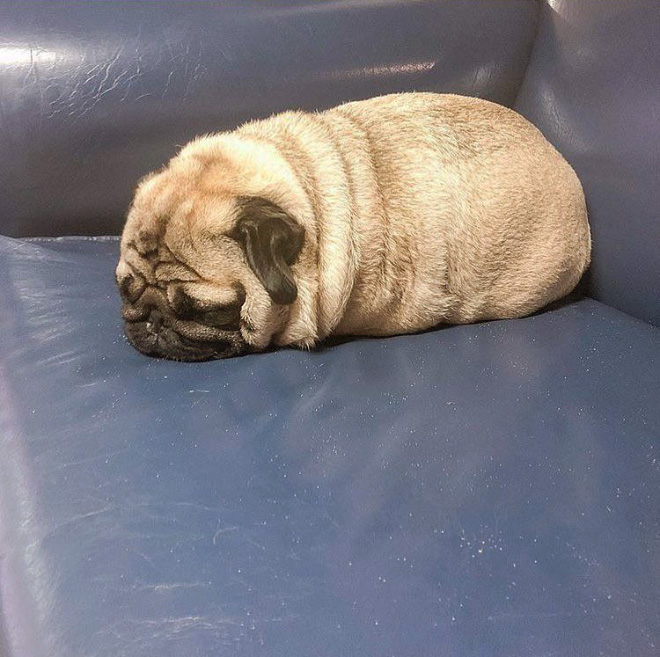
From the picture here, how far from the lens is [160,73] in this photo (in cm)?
147

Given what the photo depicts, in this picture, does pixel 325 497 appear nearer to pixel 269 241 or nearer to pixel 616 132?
pixel 269 241

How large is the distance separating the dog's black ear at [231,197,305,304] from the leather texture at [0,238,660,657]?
0.52ft

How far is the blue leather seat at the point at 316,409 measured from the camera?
2.39 ft

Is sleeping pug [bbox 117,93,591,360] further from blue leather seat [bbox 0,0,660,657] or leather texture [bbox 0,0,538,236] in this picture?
leather texture [bbox 0,0,538,236]

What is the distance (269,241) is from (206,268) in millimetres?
115

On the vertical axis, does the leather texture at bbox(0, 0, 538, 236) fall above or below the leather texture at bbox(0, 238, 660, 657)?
above

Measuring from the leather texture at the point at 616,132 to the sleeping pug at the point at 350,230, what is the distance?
0.06 m

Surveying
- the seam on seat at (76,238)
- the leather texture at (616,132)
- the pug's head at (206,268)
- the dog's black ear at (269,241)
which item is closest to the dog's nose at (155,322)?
the pug's head at (206,268)

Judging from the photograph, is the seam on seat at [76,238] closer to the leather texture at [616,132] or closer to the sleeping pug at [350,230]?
the sleeping pug at [350,230]

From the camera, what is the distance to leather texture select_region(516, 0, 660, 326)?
4.53ft

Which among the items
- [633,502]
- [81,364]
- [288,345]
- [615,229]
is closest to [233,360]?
[288,345]

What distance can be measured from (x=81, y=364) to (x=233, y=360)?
0.24m

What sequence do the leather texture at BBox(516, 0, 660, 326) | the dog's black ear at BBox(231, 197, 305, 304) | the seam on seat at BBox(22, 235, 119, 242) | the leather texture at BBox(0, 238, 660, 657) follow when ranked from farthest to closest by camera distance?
1. the seam on seat at BBox(22, 235, 119, 242)
2. the leather texture at BBox(516, 0, 660, 326)
3. the dog's black ear at BBox(231, 197, 305, 304)
4. the leather texture at BBox(0, 238, 660, 657)

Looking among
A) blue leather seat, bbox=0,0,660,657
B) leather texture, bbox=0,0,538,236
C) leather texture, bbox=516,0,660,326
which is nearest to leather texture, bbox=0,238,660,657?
blue leather seat, bbox=0,0,660,657
